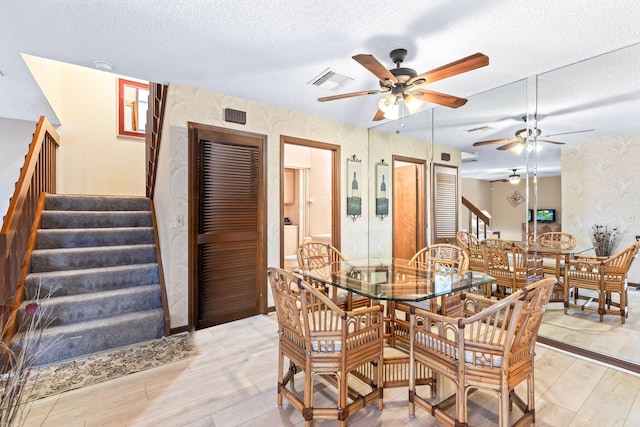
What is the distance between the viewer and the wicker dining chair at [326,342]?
1.68 m

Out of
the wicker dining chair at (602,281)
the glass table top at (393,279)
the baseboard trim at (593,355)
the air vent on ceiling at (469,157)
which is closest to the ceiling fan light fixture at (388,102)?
the glass table top at (393,279)

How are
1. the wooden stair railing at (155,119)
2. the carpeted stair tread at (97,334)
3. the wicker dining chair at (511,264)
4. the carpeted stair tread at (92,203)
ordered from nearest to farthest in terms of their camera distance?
the carpeted stair tread at (97,334), the wicker dining chair at (511,264), the wooden stair railing at (155,119), the carpeted stair tread at (92,203)

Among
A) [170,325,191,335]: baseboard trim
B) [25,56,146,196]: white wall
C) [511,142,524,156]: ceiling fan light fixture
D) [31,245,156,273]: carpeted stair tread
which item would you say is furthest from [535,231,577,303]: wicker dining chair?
[25,56,146,196]: white wall

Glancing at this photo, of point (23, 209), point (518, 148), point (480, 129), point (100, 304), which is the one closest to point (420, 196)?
point (480, 129)

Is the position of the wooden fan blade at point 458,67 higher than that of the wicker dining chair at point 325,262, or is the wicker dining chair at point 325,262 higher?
the wooden fan blade at point 458,67

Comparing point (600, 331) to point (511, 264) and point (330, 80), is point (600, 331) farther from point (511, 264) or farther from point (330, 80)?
point (330, 80)

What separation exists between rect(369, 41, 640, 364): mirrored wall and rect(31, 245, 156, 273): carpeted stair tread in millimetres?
3988

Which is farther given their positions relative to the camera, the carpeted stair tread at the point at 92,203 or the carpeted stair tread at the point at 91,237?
the carpeted stair tread at the point at 92,203

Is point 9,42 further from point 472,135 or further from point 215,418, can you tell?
point 472,135

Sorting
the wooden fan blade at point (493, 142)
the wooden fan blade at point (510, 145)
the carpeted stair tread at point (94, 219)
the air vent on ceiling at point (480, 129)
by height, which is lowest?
the carpeted stair tread at point (94, 219)

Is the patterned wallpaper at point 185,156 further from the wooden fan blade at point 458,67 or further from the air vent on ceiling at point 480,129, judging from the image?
the air vent on ceiling at point 480,129

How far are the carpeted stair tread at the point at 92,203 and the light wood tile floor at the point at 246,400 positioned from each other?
2.39 metres

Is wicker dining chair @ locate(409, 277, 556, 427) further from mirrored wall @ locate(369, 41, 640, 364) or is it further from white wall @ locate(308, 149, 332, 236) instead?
white wall @ locate(308, 149, 332, 236)

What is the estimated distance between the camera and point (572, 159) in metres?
Result: 3.03
